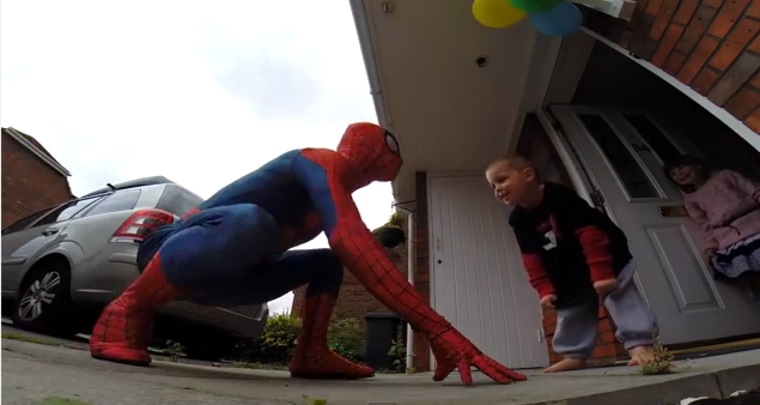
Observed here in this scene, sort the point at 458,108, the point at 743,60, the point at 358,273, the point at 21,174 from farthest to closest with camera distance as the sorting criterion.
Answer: the point at 21,174 → the point at 458,108 → the point at 743,60 → the point at 358,273

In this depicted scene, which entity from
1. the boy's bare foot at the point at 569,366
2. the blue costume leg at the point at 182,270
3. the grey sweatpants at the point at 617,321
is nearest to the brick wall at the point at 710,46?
the grey sweatpants at the point at 617,321

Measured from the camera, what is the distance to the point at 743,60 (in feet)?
4.71

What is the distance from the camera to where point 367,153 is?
168 cm

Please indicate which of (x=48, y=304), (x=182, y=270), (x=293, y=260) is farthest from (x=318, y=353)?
(x=48, y=304)

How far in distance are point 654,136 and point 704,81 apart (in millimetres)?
2057

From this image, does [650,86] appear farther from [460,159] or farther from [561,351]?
[561,351]

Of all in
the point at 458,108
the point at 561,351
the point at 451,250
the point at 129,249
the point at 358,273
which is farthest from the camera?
the point at 451,250

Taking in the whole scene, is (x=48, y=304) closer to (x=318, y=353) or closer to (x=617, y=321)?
(x=318, y=353)

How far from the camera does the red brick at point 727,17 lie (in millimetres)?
1416

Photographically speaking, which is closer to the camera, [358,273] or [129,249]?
[358,273]

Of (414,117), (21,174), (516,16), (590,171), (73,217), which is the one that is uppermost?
(21,174)

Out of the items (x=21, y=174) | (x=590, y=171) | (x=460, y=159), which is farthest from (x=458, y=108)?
(x=21, y=174)

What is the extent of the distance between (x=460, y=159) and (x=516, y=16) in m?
2.22

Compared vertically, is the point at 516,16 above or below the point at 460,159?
below
